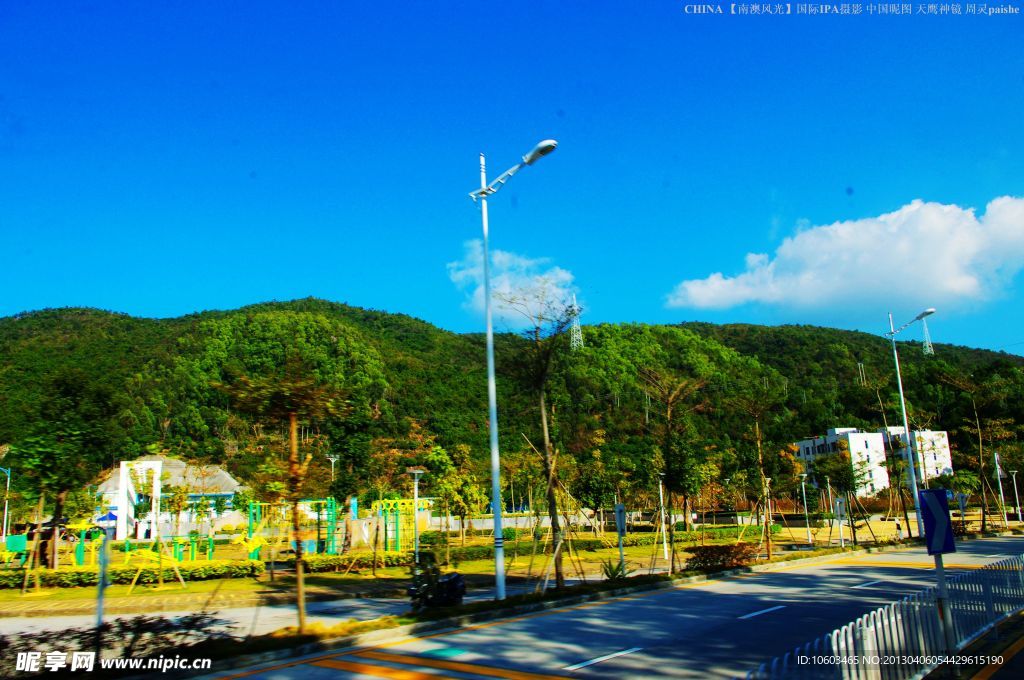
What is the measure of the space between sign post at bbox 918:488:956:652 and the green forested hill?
59.5ft

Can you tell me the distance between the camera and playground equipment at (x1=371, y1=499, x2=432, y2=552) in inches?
1425

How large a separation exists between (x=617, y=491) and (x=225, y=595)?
122ft

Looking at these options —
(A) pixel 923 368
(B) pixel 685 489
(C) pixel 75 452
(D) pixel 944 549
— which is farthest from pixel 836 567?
(A) pixel 923 368

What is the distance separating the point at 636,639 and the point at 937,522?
5.11m

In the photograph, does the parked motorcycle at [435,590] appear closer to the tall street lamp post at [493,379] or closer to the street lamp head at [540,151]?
the tall street lamp post at [493,379]

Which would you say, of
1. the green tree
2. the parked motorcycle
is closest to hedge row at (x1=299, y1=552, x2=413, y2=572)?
the green tree

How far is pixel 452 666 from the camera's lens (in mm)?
9648

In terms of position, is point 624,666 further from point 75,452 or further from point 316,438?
point 316,438

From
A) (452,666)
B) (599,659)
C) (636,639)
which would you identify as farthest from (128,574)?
(599,659)

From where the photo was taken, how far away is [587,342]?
141 m

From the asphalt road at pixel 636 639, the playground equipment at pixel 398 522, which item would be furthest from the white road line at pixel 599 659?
the playground equipment at pixel 398 522

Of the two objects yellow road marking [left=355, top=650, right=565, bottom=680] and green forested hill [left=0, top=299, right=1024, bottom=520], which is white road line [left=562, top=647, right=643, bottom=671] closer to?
yellow road marking [left=355, top=650, right=565, bottom=680]

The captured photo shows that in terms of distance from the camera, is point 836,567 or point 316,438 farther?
point 316,438

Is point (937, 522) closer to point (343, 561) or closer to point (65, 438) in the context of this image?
point (65, 438)
